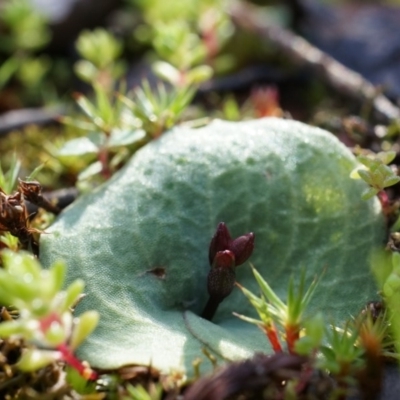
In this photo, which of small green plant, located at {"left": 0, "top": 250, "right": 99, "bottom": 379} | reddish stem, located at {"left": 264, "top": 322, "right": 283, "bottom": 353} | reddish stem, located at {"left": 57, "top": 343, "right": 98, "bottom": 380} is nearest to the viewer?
small green plant, located at {"left": 0, "top": 250, "right": 99, "bottom": 379}

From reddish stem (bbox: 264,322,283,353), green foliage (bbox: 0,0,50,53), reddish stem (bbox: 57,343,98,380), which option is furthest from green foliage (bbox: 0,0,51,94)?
reddish stem (bbox: 264,322,283,353)

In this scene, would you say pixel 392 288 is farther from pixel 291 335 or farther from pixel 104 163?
pixel 104 163

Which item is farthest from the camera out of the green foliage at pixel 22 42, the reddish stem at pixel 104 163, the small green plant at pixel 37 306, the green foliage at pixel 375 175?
the green foliage at pixel 22 42

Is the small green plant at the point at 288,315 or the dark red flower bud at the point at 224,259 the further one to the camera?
the dark red flower bud at the point at 224,259

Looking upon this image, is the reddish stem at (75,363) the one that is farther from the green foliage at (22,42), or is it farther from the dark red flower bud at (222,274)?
the green foliage at (22,42)

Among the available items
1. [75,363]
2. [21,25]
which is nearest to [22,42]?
[21,25]

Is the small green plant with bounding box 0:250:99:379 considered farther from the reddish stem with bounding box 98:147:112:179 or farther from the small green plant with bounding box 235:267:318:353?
the reddish stem with bounding box 98:147:112:179

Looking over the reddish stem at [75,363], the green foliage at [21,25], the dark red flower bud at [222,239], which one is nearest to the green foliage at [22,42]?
the green foliage at [21,25]
